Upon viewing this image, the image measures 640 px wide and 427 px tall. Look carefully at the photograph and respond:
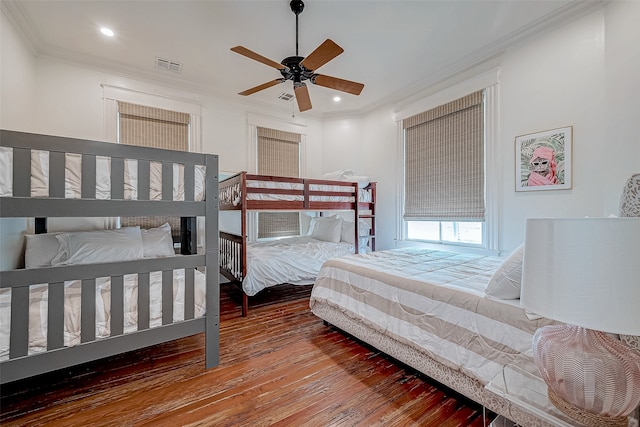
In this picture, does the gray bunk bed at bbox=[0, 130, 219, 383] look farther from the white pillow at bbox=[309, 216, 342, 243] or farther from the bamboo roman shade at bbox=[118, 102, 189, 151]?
the white pillow at bbox=[309, 216, 342, 243]

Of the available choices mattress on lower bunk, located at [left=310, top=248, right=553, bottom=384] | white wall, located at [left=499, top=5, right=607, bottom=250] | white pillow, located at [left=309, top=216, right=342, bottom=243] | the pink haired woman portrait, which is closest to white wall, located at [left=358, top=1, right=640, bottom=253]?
white wall, located at [left=499, top=5, right=607, bottom=250]

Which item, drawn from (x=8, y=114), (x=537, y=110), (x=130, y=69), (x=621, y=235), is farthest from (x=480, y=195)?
(x=8, y=114)

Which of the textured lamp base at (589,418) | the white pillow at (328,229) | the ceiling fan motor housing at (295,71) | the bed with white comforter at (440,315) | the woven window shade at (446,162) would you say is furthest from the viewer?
the white pillow at (328,229)

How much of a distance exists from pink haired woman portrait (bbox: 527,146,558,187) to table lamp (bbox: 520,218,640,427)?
8.20ft

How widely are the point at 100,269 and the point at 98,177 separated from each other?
0.57m

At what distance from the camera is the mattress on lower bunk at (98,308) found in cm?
148

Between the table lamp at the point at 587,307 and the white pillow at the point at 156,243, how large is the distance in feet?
10.6

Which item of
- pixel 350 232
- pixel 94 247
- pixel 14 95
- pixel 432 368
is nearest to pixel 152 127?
pixel 14 95

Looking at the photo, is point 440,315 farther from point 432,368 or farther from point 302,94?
point 302,94

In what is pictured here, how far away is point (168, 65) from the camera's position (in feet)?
11.3

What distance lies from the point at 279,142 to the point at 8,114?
10.7 feet

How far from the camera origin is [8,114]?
2.51 meters

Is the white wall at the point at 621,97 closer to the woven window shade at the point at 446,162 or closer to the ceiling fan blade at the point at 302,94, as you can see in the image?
the woven window shade at the point at 446,162

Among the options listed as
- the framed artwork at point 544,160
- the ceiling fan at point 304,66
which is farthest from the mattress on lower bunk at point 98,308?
the framed artwork at point 544,160
